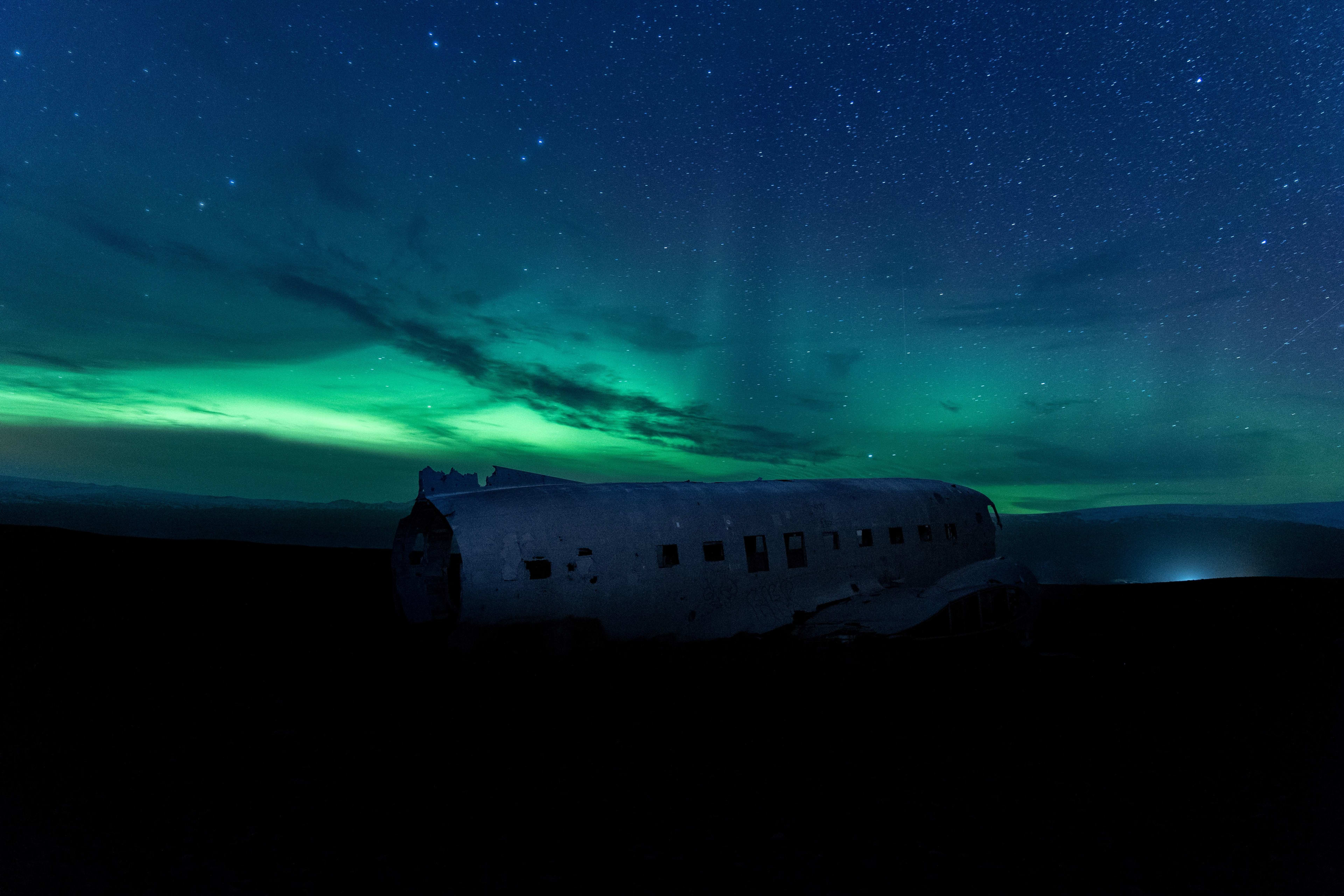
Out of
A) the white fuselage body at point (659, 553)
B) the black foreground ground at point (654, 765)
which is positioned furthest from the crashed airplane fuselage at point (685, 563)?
the black foreground ground at point (654, 765)

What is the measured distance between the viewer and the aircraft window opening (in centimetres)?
1847

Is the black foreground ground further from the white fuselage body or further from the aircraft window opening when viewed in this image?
the aircraft window opening

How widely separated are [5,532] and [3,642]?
111ft

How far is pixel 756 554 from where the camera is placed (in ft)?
61.1

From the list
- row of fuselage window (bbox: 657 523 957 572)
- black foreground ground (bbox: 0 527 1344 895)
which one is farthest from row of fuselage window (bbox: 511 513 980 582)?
black foreground ground (bbox: 0 527 1344 895)

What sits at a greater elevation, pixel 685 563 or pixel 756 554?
pixel 756 554

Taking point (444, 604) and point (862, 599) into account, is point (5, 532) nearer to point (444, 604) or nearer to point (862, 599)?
point (444, 604)

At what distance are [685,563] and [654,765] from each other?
6.63 m

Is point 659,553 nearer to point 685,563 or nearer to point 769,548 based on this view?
point 685,563

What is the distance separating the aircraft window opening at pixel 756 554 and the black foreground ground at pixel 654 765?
224cm

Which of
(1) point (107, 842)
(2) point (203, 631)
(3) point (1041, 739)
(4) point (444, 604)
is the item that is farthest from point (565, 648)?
(2) point (203, 631)

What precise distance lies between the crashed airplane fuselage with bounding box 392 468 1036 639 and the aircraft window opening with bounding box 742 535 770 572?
4cm

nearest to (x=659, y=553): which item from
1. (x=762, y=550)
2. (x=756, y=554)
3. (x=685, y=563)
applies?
(x=685, y=563)

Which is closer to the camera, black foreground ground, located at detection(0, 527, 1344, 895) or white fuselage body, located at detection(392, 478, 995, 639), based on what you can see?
black foreground ground, located at detection(0, 527, 1344, 895)
